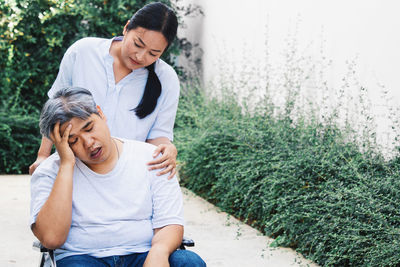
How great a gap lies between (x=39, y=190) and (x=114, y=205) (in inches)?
12.1

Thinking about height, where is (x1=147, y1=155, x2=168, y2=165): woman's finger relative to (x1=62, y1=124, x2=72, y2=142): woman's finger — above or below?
below

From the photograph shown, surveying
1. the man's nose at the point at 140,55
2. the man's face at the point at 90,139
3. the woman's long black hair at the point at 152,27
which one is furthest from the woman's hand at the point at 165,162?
the man's nose at the point at 140,55

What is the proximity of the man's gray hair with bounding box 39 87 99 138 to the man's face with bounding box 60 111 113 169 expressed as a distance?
0.02m

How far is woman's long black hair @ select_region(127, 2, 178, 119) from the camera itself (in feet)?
8.64

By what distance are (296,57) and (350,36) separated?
0.84m

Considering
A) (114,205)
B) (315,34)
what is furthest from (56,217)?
(315,34)

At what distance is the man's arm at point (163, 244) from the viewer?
2.16m

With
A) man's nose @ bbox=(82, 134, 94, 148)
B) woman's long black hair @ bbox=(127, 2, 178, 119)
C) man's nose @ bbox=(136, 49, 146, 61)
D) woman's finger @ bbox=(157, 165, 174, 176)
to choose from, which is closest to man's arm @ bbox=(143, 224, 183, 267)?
woman's finger @ bbox=(157, 165, 174, 176)

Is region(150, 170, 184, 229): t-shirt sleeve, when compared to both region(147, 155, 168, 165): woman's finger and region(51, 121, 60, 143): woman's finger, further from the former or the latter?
region(51, 121, 60, 143): woman's finger

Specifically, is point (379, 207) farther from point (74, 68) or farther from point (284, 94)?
point (284, 94)

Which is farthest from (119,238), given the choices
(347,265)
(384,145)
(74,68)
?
(384,145)

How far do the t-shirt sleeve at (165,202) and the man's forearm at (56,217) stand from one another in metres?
0.37

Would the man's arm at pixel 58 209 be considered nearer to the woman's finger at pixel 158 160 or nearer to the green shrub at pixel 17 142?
the woman's finger at pixel 158 160

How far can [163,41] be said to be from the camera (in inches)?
105
